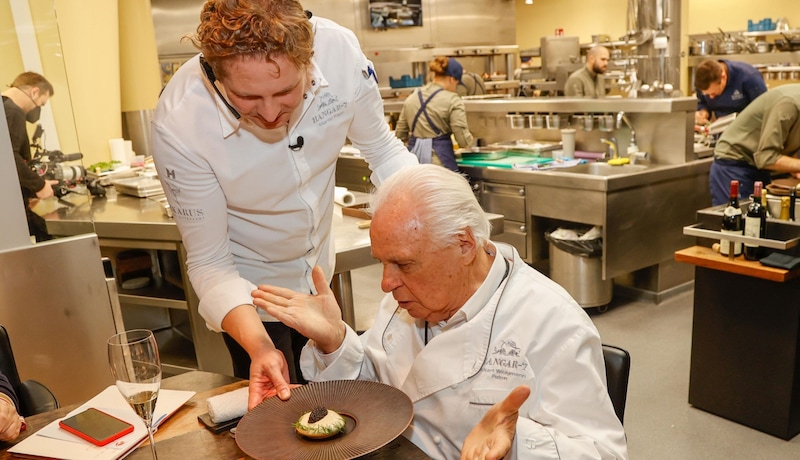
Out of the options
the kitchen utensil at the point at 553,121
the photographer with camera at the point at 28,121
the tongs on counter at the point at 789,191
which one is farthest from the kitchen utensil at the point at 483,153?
the photographer with camera at the point at 28,121

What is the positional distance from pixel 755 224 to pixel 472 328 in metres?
1.93

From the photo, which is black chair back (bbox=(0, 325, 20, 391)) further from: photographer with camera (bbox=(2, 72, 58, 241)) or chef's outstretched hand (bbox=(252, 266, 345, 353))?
chef's outstretched hand (bbox=(252, 266, 345, 353))

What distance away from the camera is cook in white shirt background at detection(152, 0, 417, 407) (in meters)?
1.41

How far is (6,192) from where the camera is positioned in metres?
2.55

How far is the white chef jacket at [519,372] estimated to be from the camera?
1.32m

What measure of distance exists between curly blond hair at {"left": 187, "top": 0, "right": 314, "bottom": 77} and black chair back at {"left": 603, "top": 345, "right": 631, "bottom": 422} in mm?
934

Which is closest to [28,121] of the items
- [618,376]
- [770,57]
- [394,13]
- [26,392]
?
[26,392]

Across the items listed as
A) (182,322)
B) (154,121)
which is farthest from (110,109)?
(154,121)

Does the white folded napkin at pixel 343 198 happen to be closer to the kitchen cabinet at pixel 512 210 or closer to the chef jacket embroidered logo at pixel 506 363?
the kitchen cabinet at pixel 512 210

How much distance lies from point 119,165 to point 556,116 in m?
3.42

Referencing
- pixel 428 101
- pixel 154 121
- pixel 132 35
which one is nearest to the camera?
pixel 154 121

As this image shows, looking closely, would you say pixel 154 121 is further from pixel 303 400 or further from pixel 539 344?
pixel 539 344

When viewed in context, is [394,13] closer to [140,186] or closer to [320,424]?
[140,186]

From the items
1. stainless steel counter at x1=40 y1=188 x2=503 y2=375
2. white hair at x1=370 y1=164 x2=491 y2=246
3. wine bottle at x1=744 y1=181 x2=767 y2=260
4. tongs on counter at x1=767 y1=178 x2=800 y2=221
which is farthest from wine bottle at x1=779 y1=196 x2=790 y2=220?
white hair at x1=370 y1=164 x2=491 y2=246
